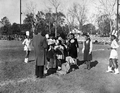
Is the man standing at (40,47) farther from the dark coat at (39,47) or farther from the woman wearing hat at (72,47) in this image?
the woman wearing hat at (72,47)

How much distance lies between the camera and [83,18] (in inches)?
1804

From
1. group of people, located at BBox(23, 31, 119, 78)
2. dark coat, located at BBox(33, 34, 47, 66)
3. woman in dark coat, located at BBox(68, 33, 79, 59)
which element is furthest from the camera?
woman in dark coat, located at BBox(68, 33, 79, 59)

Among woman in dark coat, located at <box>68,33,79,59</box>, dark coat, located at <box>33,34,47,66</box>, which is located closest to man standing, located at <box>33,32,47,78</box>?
dark coat, located at <box>33,34,47,66</box>

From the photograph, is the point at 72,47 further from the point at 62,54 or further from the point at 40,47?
the point at 40,47

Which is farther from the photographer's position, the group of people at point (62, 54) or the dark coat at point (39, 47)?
the group of people at point (62, 54)

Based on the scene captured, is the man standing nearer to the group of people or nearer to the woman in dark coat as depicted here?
the group of people

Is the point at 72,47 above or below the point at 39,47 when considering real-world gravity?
below

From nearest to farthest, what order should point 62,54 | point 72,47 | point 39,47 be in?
point 39,47, point 62,54, point 72,47

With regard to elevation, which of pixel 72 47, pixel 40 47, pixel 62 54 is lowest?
pixel 62 54

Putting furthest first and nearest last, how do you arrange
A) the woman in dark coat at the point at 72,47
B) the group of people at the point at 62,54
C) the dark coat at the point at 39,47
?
the woman in dark coat at the point at 72,47, the group of people at the point at 62,54, the dark coat at the point at 39,47

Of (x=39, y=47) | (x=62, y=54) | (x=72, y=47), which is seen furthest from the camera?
(x=72, y=47)

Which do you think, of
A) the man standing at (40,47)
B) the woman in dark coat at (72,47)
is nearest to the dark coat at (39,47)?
the man standing at (40,47)

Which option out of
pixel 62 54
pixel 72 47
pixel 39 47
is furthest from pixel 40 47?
pixel 72 47

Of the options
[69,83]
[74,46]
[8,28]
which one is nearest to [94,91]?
[69,83]
